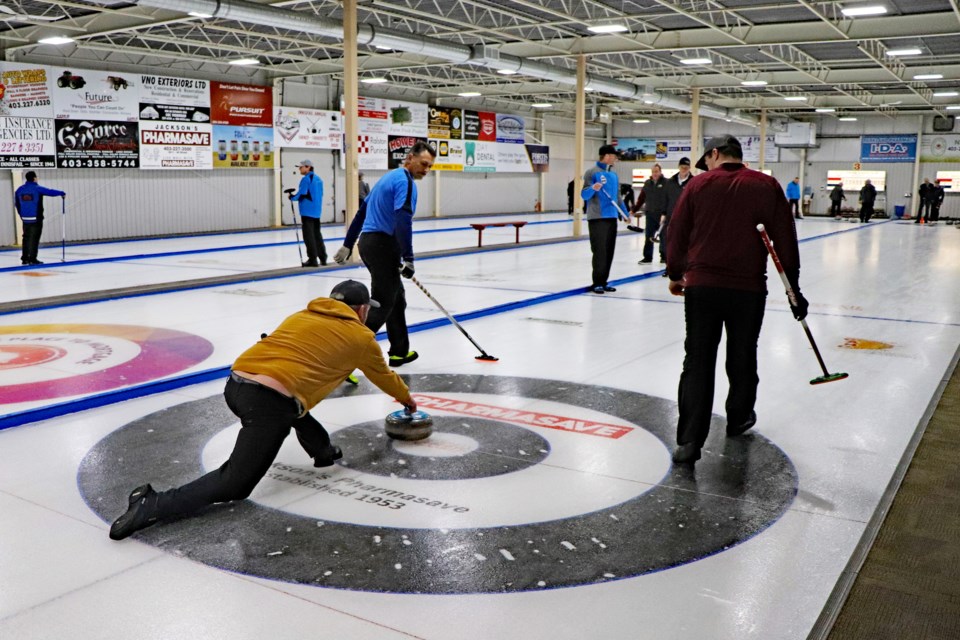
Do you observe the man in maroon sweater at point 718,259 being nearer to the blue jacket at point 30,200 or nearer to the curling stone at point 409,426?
the curling stone at point 409,426

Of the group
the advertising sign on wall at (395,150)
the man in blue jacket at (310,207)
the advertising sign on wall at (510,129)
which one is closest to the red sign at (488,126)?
the advertising sign on wall at (510,129)

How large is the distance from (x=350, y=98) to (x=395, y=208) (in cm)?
846

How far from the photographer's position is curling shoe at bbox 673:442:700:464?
14.1 ft

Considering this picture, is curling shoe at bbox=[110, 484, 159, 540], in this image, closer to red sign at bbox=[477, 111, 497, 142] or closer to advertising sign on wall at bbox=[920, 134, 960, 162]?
red sign at bbox=[477, 111, 497, 142]

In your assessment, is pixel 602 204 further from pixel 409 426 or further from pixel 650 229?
pixel 409 426

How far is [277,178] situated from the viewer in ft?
79.1

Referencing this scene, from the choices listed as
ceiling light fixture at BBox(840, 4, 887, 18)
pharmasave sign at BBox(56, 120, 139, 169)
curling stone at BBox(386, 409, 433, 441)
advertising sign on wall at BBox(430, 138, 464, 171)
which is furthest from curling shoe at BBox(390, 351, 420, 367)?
advertising sign on wall at BBox(430, 138, 464, 171)

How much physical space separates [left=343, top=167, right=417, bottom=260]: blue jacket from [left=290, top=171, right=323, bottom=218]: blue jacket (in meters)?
7.50

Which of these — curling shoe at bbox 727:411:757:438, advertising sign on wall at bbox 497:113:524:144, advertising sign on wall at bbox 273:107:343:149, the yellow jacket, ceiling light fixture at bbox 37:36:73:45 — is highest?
ceiling light fixture at bbox 37:36:73:45

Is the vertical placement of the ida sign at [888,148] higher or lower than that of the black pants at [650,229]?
higher

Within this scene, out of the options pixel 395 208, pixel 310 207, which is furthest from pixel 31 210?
pixel 395 208

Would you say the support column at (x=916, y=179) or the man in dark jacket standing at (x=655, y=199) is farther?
the support column at (x=916, y=179)

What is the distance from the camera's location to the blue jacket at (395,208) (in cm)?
606

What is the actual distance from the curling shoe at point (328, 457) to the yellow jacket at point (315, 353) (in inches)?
20.1
